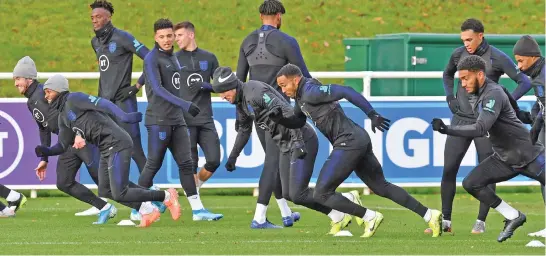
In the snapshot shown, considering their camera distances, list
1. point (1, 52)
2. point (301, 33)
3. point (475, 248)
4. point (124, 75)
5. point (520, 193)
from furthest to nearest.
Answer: point (301, 33)
point (1, 52)
point (520, 193)
point (124, 75)
point (475, 248)

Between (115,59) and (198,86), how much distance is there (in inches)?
39.0

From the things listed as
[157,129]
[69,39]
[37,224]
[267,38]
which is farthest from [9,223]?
[69,39]

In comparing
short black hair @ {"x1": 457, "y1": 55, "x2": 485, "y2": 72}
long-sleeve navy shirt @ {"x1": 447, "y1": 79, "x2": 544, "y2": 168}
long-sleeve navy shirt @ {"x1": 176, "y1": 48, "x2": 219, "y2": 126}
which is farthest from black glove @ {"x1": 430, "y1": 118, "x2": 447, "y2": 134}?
long-sleeve navy shirt @ {"x1": 176, "y1": 48, "x2": 219, "y2": 126}

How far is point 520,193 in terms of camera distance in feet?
69.3

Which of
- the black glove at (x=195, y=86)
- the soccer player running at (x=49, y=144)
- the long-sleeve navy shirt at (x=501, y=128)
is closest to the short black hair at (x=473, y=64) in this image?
the long-sleeve navy shirt at (x=501, y=128)

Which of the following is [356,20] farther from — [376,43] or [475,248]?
[475,248]

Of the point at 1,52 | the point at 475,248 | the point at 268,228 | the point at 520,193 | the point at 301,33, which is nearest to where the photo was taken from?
the point at 475,248

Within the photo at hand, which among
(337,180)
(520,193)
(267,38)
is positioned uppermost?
(267,38)

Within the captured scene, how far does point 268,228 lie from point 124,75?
2.74 metres

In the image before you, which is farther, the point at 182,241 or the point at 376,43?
the point at 376,43

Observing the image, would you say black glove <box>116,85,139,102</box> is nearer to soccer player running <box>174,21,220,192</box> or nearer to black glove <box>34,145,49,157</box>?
soccer player running <box>174,21,220,192</box>

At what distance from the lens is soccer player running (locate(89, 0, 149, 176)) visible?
17672 millimetres

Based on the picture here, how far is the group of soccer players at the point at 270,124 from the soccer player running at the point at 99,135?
1cm

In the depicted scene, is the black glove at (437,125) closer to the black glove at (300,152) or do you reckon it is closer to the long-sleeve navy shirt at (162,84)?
the black glove at (300,152)
